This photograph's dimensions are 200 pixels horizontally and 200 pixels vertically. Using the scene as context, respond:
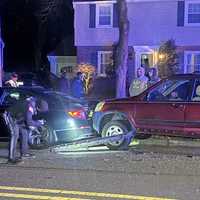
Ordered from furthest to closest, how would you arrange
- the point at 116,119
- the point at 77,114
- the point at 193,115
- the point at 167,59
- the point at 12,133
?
the point at 167,59 < the point at 116,119 < the point at 77,114 < the point at 193,115 < the point at 12,133

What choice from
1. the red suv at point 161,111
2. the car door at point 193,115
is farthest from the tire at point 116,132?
the car door at point 193,115

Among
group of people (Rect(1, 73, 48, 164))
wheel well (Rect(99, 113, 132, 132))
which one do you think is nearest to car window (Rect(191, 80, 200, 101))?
wheel well (Rect(99, 113, 132, 132))

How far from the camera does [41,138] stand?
13438 mm

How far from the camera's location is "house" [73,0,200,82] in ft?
108

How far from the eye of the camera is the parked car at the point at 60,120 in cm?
1340

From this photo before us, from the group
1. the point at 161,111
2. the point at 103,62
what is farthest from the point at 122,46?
the point at 103,62

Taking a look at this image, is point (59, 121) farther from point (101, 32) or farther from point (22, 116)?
→ point (101, 32)

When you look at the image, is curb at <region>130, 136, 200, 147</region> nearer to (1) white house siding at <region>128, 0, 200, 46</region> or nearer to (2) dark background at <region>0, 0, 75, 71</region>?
(1) white house siding at <region>128, 0, 200, 46</region>

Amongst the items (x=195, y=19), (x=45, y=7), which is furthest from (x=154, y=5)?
(x=45, y=7)

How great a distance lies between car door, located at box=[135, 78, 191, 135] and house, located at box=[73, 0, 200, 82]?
60.7 feet

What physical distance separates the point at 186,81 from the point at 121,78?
10.2 meters

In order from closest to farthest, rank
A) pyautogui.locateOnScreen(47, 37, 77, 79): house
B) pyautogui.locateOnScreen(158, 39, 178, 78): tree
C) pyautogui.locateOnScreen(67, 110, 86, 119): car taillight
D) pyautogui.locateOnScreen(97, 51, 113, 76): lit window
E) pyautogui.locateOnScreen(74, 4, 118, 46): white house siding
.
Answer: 1. pyautogui.locateOnScreen(67, 110, 86, 119): car taillight
2. pyautogui.locateOnScreen(158, 39, 178, 78): tree
3. pyautogui.locateOnScreen(74, 4, 118, 46): white house siding
4. pyautogui.locateOnScreen(97, 51, 113, 76): lit window
5. pyautogui.locateOnScreen(47, 37, 77, 79): house

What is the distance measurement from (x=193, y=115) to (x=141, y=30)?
20.9m

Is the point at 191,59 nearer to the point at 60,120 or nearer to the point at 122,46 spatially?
the point at 122,46
